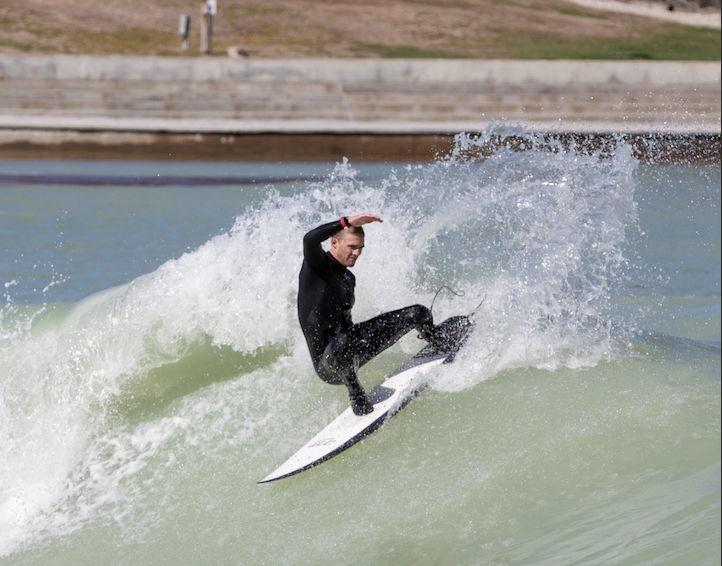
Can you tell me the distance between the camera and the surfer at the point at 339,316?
14.3 ft

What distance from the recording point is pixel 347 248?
4430 mm

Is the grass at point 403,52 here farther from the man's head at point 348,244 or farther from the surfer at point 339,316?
the man's head at point 348,244

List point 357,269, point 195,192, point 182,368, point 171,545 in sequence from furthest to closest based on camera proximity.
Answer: point 195,192 → point 357,269 → point 182,368 → point 171,545

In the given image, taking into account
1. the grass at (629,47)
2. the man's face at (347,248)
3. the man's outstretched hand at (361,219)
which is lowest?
the man's face at (347,248)

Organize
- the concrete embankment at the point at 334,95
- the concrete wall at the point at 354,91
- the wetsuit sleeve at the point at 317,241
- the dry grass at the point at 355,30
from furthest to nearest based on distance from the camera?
the dry grass at the point at 355,30 → the concrete wall at the point at 354,91 → the concrete embankment at the point at 334,95 → the wetsuit sleeve at the point at 317,241

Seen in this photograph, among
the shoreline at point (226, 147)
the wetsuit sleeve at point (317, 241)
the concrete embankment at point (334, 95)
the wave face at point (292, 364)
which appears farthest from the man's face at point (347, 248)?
the concrete embankment at point (334, 95)

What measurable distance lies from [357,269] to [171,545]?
9.52ft

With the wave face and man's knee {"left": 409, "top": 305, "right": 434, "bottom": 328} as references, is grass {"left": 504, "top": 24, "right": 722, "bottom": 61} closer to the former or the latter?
the wave face

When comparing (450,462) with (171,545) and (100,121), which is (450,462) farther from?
(100,121)

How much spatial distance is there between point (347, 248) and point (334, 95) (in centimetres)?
1909

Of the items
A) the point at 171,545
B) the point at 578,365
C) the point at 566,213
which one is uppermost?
the point at 566,213

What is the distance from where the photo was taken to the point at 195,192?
13719 millimetres

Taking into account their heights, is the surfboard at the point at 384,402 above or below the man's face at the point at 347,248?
below

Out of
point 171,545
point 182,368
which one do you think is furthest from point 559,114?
point 171,545
